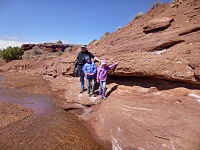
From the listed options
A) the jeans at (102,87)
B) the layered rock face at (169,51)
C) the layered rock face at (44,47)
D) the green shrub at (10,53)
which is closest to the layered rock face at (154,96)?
the layered rock face at (169,51)

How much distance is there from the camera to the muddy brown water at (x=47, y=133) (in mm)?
4672

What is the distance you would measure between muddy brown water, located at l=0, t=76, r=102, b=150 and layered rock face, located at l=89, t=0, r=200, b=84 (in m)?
3.17

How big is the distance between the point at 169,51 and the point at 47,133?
5.02 metres

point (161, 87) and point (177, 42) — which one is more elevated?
point (177, 42)

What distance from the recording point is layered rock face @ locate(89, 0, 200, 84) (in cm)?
567

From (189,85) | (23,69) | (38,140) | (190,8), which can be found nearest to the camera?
Result: (38,140)

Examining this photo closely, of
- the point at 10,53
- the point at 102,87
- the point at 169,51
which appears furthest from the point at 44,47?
the point at 169,51

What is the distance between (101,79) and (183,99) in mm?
3309

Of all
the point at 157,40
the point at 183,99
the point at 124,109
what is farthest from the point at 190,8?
the point at 124,109

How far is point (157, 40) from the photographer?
7230 mm

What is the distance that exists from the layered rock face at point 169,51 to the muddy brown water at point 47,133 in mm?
3169

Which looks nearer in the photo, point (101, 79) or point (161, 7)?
point (101, 79)

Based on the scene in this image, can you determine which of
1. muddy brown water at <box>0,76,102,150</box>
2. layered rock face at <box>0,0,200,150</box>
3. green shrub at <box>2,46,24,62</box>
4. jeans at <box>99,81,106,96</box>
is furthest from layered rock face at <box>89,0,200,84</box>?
green shrub at <box>2,46,24,62</box>

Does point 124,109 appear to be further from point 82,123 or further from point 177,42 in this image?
point 177,42
